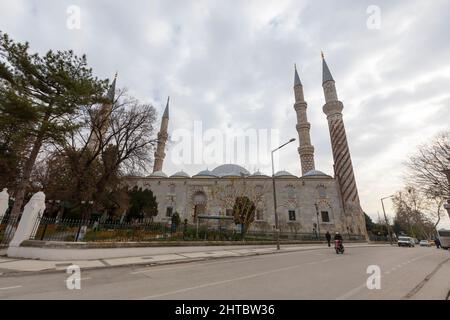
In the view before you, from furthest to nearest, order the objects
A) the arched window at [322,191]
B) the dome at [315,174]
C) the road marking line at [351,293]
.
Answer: the dome at [315,174], the arched window at [322,191], the road marking line at [351,293]

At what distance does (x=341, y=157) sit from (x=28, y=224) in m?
40.4

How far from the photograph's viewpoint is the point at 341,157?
37.7m

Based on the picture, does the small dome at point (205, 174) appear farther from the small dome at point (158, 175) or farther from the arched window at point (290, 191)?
the arched window at point (290, 191)

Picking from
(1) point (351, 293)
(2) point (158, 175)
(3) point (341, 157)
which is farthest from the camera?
(2) point (158, 175)

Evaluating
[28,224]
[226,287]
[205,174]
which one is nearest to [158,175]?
[205,174]

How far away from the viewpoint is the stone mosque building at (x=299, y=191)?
35.5 m

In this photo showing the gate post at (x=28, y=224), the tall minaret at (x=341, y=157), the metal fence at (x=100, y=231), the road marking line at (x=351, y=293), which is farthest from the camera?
the tall minaret at (x=341, y=157)

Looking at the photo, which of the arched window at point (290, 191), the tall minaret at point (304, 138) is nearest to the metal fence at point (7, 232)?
the arched window at point (290, 191)

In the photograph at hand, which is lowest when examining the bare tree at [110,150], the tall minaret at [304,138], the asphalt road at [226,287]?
the asphalt road at [226,287]

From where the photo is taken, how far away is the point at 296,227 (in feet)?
117

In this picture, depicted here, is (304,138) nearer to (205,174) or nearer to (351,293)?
(205,174)

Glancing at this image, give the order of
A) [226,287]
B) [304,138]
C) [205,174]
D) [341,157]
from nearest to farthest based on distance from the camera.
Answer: [226,287]
[341,157]
[304,138]
[205,174]
